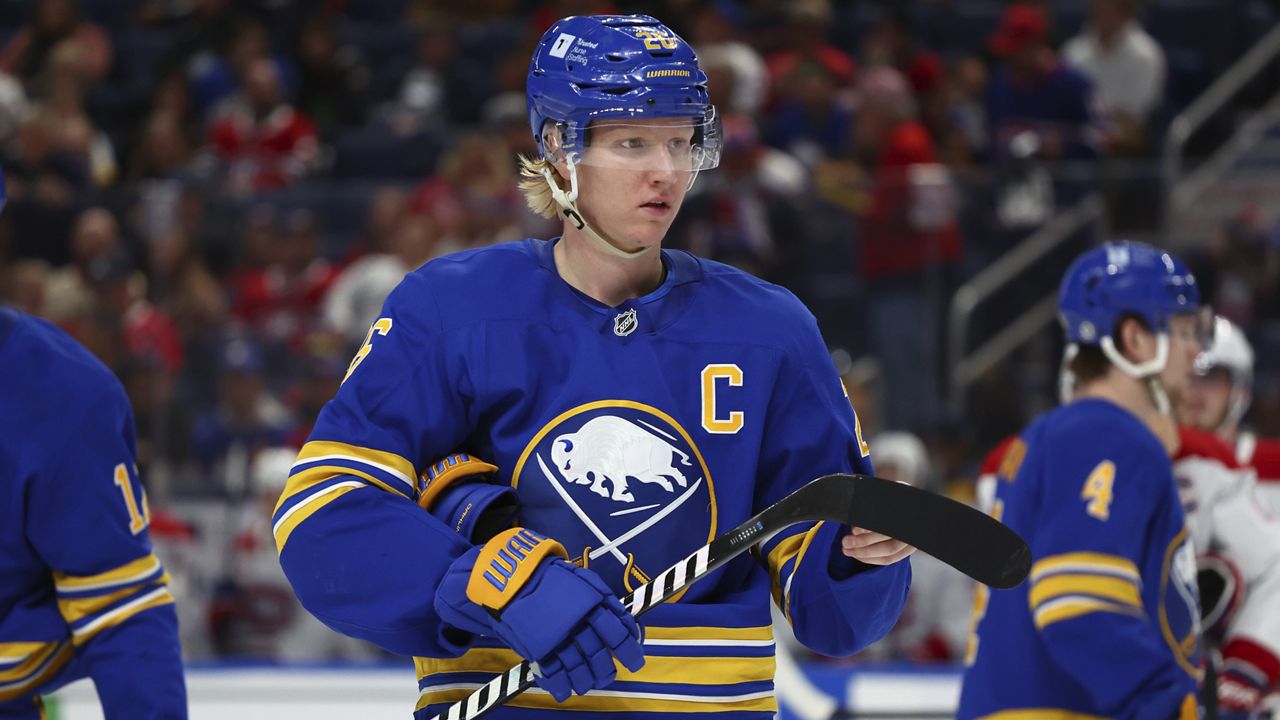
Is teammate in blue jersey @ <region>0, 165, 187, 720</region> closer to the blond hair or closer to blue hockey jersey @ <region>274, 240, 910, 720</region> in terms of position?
blue hockey jersey @ <region>274, 240, 910, 720</region>

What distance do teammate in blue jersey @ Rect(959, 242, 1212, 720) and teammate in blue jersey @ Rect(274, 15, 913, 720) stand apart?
91 cm

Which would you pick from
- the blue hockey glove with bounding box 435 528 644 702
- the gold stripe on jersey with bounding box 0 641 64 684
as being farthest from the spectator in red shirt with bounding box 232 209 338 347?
the blue hockey glove with bounding box 435 528 644 702

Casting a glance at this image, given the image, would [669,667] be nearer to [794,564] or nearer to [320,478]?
[794,564]

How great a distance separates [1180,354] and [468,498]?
5.33 feet

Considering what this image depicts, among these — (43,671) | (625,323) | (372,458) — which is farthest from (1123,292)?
(43,671)

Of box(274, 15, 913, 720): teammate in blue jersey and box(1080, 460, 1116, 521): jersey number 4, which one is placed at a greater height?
box(274, 15, 913, 720): teammate in blue jersey

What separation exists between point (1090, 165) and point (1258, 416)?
4.42 ft

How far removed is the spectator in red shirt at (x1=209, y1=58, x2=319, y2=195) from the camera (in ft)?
25.8

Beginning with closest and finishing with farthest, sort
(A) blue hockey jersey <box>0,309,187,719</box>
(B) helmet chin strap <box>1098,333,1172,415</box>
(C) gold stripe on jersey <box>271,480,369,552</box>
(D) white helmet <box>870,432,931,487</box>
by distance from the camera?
(C) gold stripe on jersey <box>271,480,369,552</box>, (A) blue hockey jersey <box>0,309,187,719</box>, (B) helmet chin strap <box>1098,333,1172,415</box>, (D) white helmet <box>870,432,931,487</box>

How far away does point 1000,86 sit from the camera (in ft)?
25.6

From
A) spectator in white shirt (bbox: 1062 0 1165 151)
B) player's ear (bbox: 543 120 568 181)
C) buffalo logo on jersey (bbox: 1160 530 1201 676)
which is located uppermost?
player's ear (bbox: 543 120 568 181)

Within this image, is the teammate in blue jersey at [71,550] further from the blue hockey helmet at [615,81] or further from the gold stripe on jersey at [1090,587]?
the gold stripe on jersey at [1090,587]

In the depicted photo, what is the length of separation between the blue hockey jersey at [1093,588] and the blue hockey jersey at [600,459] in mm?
915

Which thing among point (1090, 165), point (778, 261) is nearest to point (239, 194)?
point (778, 261)
